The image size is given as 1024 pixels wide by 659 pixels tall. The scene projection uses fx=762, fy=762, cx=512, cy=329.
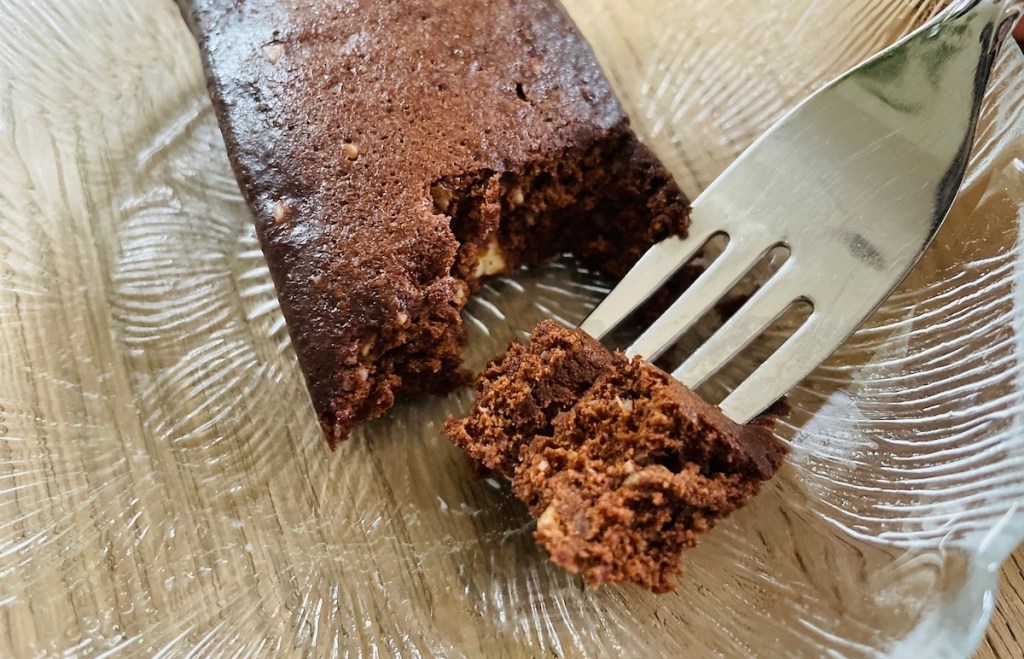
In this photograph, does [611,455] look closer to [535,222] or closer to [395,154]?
[535,222]

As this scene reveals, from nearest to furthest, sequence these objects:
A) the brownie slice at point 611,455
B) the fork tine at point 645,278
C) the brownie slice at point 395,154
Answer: the brownie slice at point 611,455
the brownie slice at point 395,154
the fork tine at point 645,278

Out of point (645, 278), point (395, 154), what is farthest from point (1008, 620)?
point (395, 154)

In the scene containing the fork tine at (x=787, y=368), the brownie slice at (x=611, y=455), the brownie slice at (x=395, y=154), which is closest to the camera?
the brownie slice at (x=611, y=455)

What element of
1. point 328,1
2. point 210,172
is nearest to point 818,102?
point 328,1

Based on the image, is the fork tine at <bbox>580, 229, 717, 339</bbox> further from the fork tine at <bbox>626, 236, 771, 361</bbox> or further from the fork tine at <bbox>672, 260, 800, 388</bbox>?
the fork tine at <bbox>672, 260, 800, 388</bbox>

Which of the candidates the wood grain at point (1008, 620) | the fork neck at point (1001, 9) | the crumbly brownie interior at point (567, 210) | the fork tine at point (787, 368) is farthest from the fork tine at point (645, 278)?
the wood grain at point (1008, 620)

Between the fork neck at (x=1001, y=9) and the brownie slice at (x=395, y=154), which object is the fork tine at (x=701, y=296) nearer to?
the brownie slice at (x=395, y=154)

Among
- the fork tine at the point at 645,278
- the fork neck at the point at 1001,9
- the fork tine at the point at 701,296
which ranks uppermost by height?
the fork neck at the point at 1001,9
